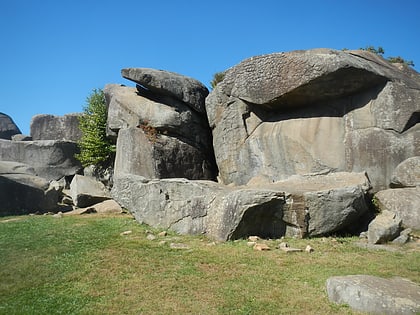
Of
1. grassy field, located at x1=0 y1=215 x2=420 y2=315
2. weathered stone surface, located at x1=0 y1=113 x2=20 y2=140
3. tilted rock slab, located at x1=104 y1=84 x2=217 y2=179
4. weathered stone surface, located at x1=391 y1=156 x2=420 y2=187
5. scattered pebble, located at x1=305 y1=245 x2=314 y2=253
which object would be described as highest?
weathered stone surface, located at x1=0 y1=113 x2=20 y2=140

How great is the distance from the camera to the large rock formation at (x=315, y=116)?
42.8ft

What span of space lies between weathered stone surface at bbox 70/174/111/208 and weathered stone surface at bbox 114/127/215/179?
141 cm

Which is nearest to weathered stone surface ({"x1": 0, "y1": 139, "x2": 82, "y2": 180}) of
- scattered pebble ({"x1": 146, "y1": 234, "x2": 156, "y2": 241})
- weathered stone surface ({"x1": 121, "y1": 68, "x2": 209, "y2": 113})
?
weathered stone surface ({"x1": 121, "y1": 68, "x2": 209, "y2": 113})

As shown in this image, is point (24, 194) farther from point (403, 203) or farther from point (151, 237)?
point (403, 203)

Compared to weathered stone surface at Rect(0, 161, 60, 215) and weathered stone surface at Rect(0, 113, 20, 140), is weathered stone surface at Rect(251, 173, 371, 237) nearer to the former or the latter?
weathered stone surface at Rect(0, 161, 60, 215)

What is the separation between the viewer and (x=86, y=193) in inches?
662

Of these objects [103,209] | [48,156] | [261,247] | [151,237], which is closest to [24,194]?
[103,209]

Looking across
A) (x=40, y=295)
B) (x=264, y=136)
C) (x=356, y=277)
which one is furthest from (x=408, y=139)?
(x=40, y=295)

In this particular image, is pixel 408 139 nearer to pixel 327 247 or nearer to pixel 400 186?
pixel 400 186

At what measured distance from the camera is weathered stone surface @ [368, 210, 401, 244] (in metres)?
9.64

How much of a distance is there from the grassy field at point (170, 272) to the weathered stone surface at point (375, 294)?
0.64 feet

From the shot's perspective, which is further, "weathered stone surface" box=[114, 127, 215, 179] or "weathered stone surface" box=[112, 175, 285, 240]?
"weathered stone surface" box=[114, 127, 215, 179]

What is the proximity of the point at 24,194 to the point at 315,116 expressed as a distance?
1205 centimetres

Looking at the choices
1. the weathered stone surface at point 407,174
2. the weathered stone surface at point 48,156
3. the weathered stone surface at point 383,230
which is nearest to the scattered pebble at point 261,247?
the weathered stone surface at point 383,230
